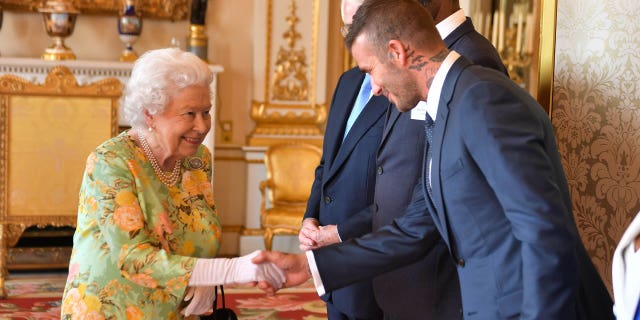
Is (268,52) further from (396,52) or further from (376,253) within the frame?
(396,52)

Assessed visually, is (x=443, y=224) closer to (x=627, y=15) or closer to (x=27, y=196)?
(x=627, y=15)

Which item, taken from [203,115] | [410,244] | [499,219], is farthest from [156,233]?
[499,219]

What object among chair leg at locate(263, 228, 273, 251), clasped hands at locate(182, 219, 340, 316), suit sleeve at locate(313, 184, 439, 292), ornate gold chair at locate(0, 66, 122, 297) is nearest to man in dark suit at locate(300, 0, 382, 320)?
clasped hands at locate(182, 219, 340, 316)

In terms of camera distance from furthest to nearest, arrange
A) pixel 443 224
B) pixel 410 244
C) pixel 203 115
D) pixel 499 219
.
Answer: pixel 203 115, pixel 410 244, pixel 443 224, pixel 499 219

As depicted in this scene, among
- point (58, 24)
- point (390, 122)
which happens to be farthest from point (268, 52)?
point (390, 122)

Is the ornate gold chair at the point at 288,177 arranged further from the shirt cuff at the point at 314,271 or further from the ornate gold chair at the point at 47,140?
the shirt cuff at the point at 314,271

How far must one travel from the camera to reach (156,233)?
2.53 m

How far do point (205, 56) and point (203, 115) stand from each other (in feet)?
14.2

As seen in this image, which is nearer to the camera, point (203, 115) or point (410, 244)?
point (410, 244)

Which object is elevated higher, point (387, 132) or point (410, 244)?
point (387, 132)

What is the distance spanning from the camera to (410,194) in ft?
8.98

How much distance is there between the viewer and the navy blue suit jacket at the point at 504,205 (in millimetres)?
1770

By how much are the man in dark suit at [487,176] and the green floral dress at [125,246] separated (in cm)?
75

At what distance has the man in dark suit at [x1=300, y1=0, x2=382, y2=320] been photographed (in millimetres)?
3092
